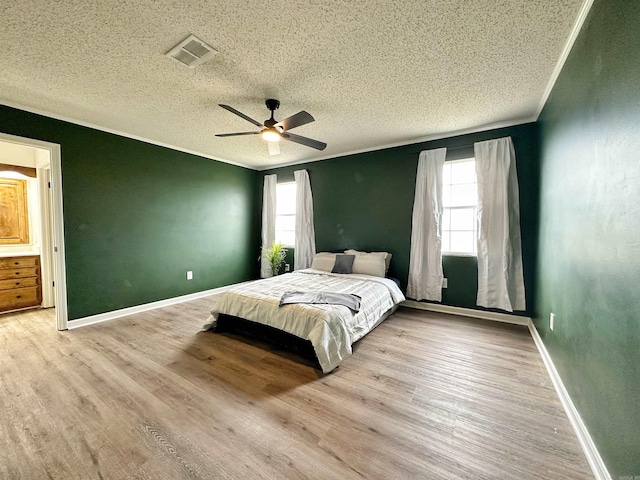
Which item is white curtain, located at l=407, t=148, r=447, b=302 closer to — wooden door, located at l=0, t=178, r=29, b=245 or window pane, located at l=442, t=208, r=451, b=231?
window pane, located at l=442, t=208, r=451, b=231

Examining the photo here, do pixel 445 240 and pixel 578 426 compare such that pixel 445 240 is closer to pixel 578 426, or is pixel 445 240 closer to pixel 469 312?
pixel 469 312

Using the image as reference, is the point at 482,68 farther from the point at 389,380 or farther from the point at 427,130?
the point at 389,380

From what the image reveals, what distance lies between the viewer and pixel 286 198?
5418 mm

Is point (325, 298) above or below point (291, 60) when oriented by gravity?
below

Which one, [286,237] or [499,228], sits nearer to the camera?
[499,228]

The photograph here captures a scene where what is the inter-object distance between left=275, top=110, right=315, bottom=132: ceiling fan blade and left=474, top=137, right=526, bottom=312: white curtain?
244 centimetres

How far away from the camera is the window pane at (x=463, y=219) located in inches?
139

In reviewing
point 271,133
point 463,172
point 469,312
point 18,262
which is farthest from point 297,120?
point 18,262

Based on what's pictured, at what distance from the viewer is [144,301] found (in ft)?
12.3

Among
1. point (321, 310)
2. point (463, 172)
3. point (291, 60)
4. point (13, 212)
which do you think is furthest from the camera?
point (13, 212)

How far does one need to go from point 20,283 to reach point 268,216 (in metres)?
3.91

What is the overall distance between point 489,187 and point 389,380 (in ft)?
9.08

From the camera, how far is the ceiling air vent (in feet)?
5.82

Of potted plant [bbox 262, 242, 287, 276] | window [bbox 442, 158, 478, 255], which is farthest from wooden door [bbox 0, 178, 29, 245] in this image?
window [bbox 442, 158, 478, 255]
